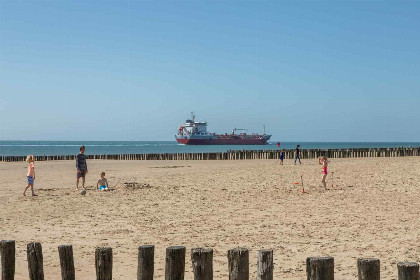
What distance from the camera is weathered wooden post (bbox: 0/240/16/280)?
17.4 ft

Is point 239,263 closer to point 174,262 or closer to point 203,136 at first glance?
point 174,262

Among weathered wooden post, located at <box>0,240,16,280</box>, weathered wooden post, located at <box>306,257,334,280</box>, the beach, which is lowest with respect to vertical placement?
the beach

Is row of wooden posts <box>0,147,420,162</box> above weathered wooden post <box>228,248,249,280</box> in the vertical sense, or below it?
below

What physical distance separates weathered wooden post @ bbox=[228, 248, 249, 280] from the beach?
2.84 meters

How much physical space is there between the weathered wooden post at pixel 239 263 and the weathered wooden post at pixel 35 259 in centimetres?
210

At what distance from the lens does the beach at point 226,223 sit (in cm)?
837

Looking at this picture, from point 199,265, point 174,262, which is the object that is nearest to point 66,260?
point 174,262

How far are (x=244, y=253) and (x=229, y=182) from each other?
1788 cm

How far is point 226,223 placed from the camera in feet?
39.1

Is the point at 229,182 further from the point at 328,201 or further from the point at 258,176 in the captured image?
the point at 328,201

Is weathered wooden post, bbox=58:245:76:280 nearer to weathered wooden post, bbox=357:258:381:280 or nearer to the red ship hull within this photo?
weathered wooden post, bbox=357:258:381:280

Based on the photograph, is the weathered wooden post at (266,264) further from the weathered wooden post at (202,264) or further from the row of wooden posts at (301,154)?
the row of wooden posts at (301,154)

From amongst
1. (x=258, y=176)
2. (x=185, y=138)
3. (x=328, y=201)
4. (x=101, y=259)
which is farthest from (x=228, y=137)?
(x=101, y=259)

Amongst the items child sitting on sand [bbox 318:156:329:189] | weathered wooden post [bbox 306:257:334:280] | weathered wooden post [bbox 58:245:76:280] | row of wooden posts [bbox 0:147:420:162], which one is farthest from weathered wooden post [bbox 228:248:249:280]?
row of wooden posts [bbox 0:147:420:162]
